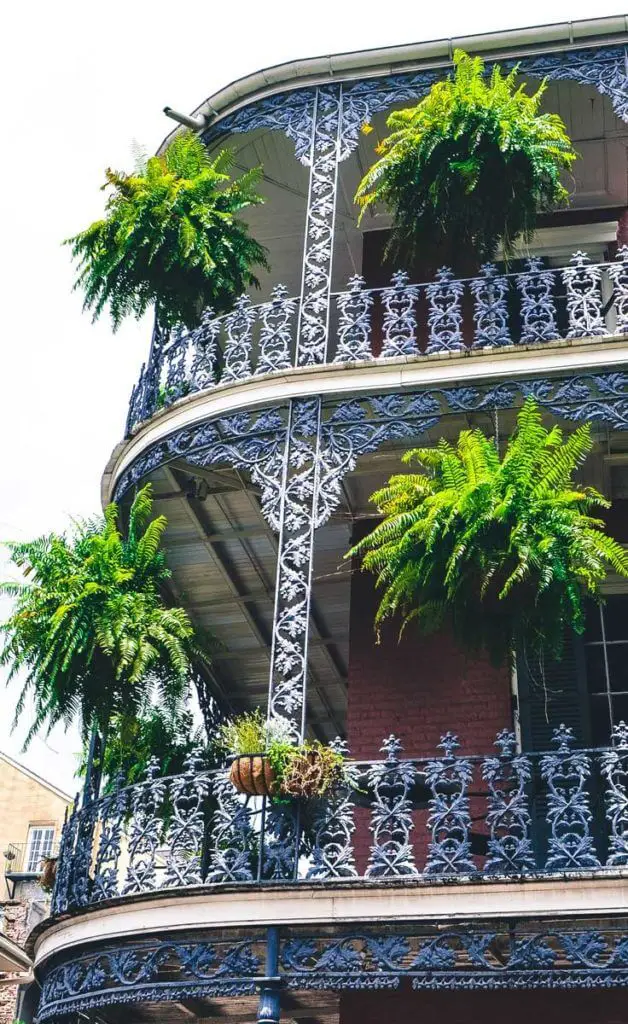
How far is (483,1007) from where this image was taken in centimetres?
940

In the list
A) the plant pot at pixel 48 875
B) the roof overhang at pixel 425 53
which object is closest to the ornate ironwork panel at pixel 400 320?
the roof overhang at pixel 425 53

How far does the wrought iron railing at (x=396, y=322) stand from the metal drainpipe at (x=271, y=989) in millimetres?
4411

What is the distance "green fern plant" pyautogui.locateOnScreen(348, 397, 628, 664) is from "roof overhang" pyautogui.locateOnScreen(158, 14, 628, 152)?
4055mm

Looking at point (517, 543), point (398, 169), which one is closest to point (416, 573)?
point (517, 543)

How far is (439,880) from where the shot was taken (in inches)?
323

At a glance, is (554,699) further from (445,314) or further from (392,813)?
(445,314)

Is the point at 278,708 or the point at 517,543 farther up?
the point at 517,543

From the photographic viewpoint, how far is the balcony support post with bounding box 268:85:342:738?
9.25 m

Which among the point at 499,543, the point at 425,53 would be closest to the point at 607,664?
the point at 499,543

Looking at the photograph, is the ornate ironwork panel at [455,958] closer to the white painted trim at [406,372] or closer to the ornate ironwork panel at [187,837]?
the ornate ironwork panel at [187,837]

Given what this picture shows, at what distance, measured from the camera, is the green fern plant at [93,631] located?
968cm

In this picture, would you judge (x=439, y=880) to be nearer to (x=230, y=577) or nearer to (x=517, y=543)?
(x=517, y=543)

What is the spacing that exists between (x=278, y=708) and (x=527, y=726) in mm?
2458

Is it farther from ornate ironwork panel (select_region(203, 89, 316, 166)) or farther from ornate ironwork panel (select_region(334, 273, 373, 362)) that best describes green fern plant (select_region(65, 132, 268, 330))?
ornate ironwork panel (select_region(334, 273, 373, 362))
